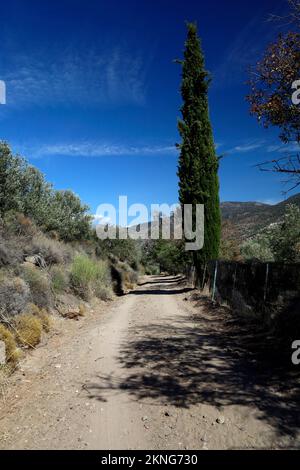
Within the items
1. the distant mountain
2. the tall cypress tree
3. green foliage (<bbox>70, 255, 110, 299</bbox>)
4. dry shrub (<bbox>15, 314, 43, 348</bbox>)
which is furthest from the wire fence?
the distant mountain

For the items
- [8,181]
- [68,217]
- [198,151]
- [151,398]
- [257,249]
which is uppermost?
[198,151]

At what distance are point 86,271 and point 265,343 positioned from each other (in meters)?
10.7

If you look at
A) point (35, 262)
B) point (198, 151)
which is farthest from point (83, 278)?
point (198, 151)

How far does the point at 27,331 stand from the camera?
869cm

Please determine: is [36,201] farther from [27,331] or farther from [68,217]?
[27,331]

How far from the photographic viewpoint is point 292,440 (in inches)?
151

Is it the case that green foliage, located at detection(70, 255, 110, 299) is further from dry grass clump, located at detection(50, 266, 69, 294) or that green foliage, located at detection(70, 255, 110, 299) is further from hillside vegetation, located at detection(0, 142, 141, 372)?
dry grass clump, located at detection(50, 266, 69, 294)

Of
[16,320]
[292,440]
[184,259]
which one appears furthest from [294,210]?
[292,440]

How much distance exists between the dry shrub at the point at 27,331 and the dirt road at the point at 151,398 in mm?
283

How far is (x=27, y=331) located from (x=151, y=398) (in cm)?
467

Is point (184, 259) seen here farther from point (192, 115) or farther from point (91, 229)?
point (192, 115)

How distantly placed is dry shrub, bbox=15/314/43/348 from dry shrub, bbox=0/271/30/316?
1.02 feet

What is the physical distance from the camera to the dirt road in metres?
4.14
